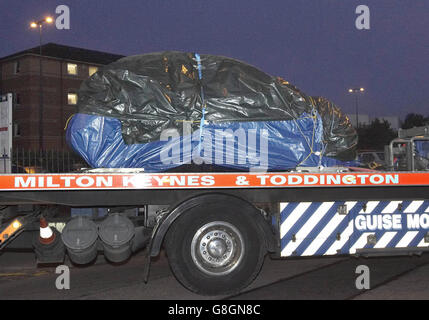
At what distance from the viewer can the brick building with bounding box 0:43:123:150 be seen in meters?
41.4

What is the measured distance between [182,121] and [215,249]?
64.3 inches

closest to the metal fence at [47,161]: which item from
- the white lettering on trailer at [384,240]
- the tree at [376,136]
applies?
the white lettering on trailer at [384,240]

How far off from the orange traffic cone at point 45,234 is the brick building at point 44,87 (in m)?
35.9

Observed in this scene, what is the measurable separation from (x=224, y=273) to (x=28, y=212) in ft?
8.66

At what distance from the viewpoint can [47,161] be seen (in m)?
6.61

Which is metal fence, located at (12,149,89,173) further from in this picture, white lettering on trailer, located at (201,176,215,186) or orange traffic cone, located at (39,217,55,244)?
white lettering on trailer, located at (201,176,215,186)

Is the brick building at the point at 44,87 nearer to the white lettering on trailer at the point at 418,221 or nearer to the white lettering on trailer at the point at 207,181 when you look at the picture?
the white lettering on trailer at the point at 207,181

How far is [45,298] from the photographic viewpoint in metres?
6.02

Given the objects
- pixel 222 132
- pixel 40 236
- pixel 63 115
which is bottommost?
pixel 40 236

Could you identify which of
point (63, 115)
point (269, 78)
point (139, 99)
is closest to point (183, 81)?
point (139, 99)

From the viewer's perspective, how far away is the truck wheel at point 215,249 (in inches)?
229

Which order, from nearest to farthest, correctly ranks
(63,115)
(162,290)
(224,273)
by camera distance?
(224,273)
(162,290)
(63,115)

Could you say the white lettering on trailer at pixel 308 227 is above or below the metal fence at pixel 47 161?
below
